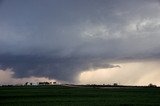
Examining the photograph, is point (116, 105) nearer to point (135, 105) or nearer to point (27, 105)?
point (135, 105)

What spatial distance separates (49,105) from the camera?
73812mm

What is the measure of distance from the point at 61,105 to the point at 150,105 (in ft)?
57.1

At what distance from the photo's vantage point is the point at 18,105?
250ft

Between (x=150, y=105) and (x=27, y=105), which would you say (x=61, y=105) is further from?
(x=150, y=105)

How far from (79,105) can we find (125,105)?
882 cm

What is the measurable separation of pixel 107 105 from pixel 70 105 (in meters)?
7.24

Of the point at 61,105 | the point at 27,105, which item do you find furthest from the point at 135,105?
the point at 27,105

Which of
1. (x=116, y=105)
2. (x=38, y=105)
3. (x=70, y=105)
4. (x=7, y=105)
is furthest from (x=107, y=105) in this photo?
(x=7, y=105)

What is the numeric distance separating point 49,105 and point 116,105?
12.8 m

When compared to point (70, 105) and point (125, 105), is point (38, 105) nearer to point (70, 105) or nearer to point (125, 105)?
point (70, 105)

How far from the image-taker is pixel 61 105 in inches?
2918

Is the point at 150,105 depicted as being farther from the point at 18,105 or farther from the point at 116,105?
the point at 18,105

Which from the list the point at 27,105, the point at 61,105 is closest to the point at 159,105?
the point at 61,105

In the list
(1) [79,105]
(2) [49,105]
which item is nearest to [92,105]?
(1) [79,105]
